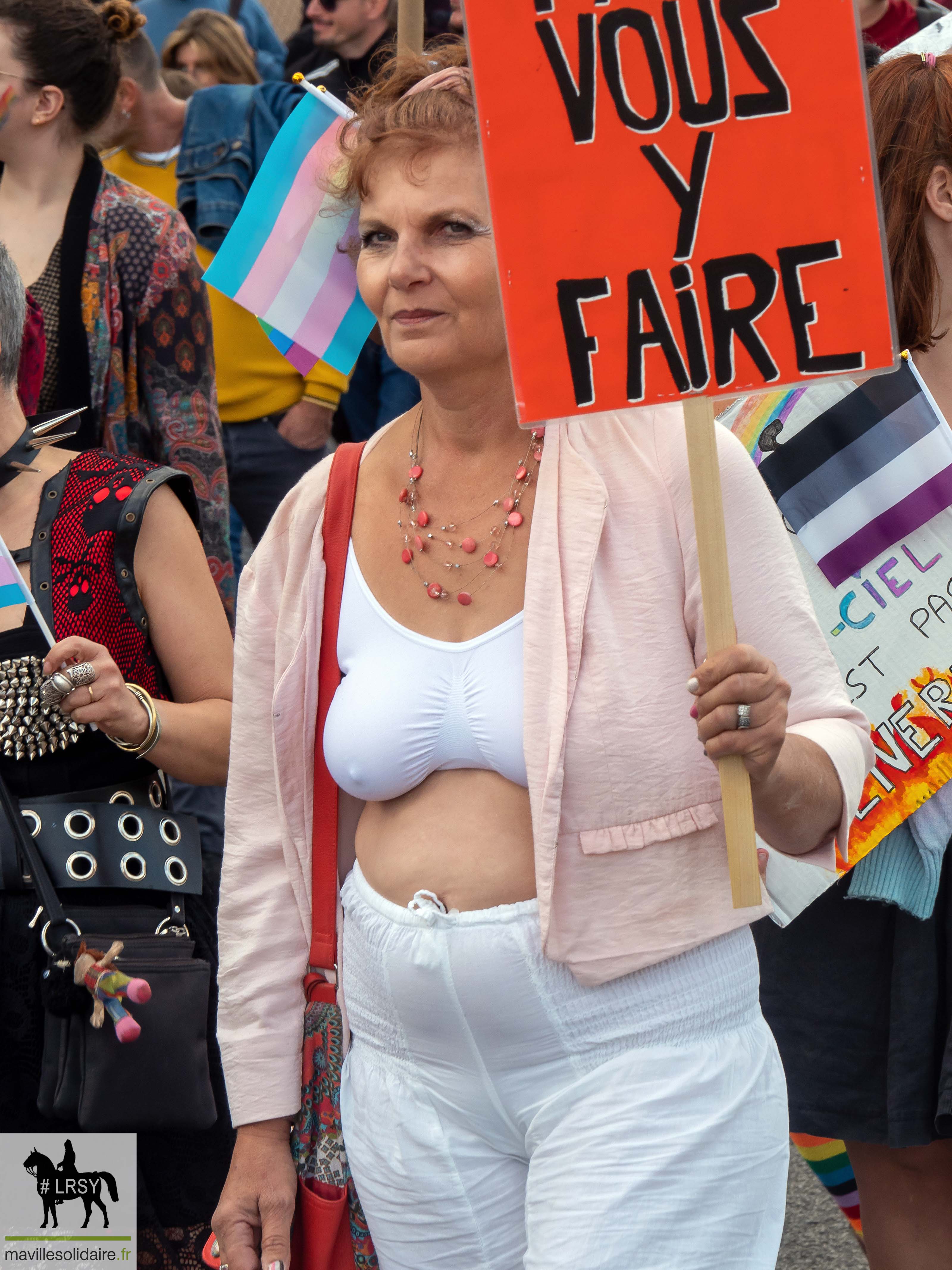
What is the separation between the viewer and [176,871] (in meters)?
2.57

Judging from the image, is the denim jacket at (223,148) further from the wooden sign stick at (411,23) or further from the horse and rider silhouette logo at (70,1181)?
the horse and rider silhouette logo at (70,1181)

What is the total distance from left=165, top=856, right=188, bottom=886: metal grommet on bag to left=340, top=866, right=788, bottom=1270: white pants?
0.62 m

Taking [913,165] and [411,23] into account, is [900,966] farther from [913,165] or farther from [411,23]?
[411,23]

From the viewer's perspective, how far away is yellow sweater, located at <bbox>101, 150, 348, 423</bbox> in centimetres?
532

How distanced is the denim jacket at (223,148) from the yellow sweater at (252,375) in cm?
14

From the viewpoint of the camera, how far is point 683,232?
5.52ft

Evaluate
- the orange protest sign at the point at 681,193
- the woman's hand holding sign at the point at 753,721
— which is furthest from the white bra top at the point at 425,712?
the orange protest sign at the point at 681,193

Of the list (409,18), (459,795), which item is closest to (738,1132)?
(459,795)

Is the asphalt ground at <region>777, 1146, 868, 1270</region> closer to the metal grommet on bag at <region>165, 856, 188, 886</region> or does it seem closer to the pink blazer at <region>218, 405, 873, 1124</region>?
the metal grommet on bag at <region>165, 856, 188, 886</region>

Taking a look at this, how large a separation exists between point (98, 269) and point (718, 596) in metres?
2.51

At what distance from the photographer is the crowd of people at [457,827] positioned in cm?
184

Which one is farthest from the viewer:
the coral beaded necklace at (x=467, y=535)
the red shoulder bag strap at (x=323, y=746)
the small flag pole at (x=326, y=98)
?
the small flag pole at (x=326, y=98)

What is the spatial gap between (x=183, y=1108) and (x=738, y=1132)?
969 millimetres

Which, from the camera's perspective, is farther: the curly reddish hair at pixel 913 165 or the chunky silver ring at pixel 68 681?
the curly reddish hair at pixel 913 165
